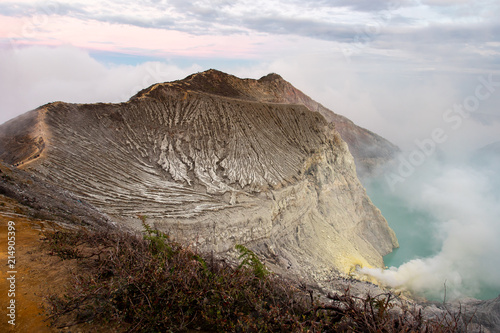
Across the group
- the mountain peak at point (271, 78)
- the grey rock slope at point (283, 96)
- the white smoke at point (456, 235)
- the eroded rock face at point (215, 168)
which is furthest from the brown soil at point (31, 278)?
the mountain peak at point (271, 78)

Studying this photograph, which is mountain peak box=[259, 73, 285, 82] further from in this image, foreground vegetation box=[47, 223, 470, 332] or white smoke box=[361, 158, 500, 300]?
foreground vegetation box=[47, 223, 470, 332]

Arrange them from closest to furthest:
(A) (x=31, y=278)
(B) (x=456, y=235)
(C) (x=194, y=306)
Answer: (C) (x=194, y=306) < (A) (x=31, y=278) < (B) (x=456, y=235)

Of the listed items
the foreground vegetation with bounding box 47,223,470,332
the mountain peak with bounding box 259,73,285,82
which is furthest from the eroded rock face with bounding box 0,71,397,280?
the foreground vegetation with bounding box 47,223,470,332

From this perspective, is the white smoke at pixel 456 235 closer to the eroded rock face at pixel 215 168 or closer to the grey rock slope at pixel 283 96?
the eroded rock face at pixel 215 168

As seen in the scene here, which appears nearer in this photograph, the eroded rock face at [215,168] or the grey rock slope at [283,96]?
the eroded rock face at [215,168]

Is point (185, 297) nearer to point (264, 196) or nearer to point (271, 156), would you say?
point (264, 196)

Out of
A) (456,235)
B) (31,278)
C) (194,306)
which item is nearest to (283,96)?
(456,235)

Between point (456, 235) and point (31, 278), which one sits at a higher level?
point (31, 278)

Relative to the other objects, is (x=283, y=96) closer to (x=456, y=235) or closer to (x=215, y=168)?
(x=215, y=168)

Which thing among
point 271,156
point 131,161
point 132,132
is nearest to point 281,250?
point 271,156
